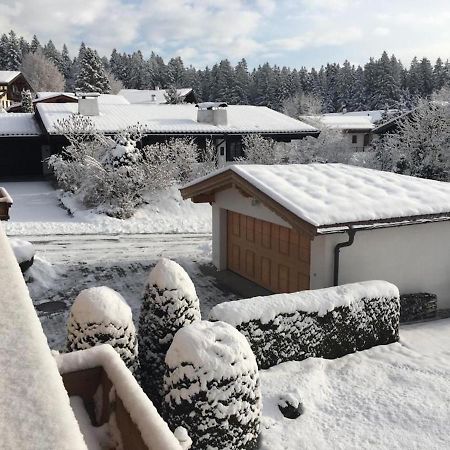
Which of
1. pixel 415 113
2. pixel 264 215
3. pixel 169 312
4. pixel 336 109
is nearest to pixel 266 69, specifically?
pixel 336 109

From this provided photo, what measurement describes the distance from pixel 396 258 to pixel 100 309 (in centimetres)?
827

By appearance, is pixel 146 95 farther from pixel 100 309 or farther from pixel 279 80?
pixel 100 309

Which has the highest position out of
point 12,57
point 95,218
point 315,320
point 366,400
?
point 12,57

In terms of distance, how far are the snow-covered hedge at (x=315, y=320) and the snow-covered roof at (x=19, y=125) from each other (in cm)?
2732

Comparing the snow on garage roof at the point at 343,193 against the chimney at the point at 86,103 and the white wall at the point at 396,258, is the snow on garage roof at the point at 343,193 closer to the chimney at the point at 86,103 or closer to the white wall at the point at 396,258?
the white wall at the point at 396,258

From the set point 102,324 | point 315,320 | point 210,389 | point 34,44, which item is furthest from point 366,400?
point 34,44

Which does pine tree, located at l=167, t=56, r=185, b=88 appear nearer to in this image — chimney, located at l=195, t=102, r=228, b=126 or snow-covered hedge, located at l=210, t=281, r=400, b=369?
chimney, located at l=195, t=102, r=228, b=126

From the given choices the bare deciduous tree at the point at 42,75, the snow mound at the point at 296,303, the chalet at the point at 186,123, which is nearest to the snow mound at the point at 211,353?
the snow mound at the point at 296,303

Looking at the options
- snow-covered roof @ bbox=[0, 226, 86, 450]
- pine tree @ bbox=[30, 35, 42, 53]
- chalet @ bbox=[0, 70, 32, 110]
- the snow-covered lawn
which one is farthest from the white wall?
pine tree @ bbox=[30, 35, 42, 53]

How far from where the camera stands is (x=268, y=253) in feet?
44.5

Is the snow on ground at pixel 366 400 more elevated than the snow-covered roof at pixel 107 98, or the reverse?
the snow-covered roof at pixel 107 98

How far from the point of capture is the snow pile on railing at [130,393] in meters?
2.56

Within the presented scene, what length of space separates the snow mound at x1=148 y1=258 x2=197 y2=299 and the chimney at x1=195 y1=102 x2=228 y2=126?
89.1 ft

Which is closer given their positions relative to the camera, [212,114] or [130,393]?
[130,393]
